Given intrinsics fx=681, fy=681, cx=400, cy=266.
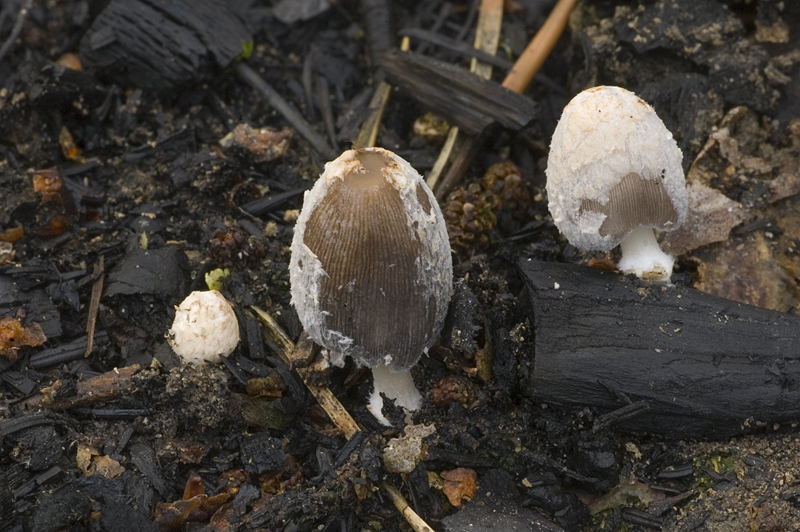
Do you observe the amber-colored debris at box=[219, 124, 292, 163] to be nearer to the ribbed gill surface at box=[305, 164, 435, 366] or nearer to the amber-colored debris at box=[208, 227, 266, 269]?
the amber-colored debris at box=[208, 227, 266, 269]

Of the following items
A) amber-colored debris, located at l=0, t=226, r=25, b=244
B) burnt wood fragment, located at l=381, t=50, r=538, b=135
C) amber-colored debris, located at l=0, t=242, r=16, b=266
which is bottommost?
amber-colored debris, located at l=0, t=242, r=16, b=266

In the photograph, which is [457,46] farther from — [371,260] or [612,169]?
[371,260]

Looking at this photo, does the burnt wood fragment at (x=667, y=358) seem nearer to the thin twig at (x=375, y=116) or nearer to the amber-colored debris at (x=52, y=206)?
the thin twig at (x=375, y=116)

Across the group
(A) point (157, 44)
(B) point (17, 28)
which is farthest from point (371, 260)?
(B) point (17, 28)

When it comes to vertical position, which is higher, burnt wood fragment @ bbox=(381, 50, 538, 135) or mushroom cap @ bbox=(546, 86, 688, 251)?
mushroom cap @ bbox=(546, 86, 688, 251)

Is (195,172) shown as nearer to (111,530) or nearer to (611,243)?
(111,530)

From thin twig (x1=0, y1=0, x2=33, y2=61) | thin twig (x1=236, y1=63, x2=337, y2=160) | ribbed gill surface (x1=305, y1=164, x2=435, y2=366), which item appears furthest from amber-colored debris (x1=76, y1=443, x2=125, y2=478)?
thin twig (x1=0, y1=0, x2=33, y2=61)
